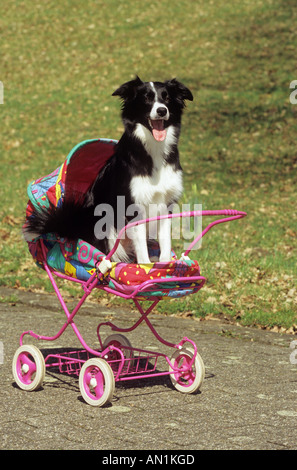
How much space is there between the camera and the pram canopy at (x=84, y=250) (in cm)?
418

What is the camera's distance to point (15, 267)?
28.0 ft

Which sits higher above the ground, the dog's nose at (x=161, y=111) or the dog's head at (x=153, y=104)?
the dog's head at (x=153, y=104)

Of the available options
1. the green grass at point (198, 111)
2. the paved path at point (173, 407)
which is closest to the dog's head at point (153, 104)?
the paved path at point (173, 407)

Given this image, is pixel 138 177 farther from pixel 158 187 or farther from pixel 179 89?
pixel 179 89

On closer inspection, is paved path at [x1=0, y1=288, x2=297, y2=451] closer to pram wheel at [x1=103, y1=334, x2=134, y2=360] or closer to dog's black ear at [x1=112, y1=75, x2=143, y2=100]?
pram wheel at [x1=103, y1=334, x2=134, y2=360]

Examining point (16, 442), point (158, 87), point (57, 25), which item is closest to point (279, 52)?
point (57, 25)

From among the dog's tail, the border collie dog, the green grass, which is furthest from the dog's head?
the green grass

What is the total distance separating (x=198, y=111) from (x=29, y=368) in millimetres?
11886

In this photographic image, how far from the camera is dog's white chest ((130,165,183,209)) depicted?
14.4 ft

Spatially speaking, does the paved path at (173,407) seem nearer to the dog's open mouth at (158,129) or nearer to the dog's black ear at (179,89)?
the dog's open mouth at (158,129)

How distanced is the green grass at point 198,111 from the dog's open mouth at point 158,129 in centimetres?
263

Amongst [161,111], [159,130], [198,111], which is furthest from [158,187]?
[198,111]

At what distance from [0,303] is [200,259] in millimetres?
2510

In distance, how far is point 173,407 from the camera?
4.31 meters
